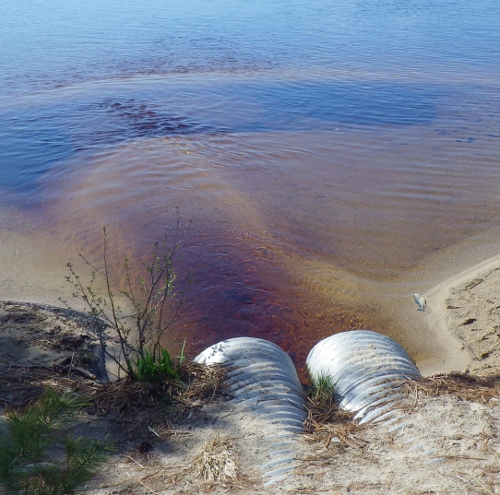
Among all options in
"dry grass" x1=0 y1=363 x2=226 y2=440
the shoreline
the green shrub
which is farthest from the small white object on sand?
"dry grass" x1=0 y1=363 x2=226 y2=440

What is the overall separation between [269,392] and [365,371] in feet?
2.64

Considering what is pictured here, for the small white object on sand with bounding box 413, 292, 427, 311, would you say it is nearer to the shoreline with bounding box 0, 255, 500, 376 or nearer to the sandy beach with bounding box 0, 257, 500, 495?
the shoreline with bounding box 0, 255, 500, 376

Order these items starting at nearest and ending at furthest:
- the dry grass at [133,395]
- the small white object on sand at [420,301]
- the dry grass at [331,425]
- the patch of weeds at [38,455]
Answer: the patch of weeds at [38,455] < the dry grass at [331,425] < the dry grass at [133,395] < the small white object on sand at [420,301]

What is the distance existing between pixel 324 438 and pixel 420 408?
0.76 metres

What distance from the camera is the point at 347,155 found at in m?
10.3

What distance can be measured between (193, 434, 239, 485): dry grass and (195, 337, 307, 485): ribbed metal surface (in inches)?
7.8

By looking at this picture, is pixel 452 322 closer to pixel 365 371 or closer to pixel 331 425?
pixel 365 371

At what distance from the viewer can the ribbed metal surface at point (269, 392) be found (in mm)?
3326

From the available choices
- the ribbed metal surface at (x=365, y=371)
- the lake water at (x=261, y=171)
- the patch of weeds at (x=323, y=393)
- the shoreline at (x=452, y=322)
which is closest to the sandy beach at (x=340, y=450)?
the ribbed metal surface at (x=365, y=371)

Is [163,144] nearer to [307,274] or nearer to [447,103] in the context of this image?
[307,274]

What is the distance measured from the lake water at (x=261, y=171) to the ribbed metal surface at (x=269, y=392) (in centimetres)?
119

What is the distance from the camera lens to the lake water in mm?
6336

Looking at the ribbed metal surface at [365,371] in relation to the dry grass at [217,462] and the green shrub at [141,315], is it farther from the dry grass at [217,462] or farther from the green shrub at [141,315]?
the green shrub at [141,315]

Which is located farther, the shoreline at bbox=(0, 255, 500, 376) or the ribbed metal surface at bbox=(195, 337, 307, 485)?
the shoreline at bbox=(0, 255, 500, 376)
